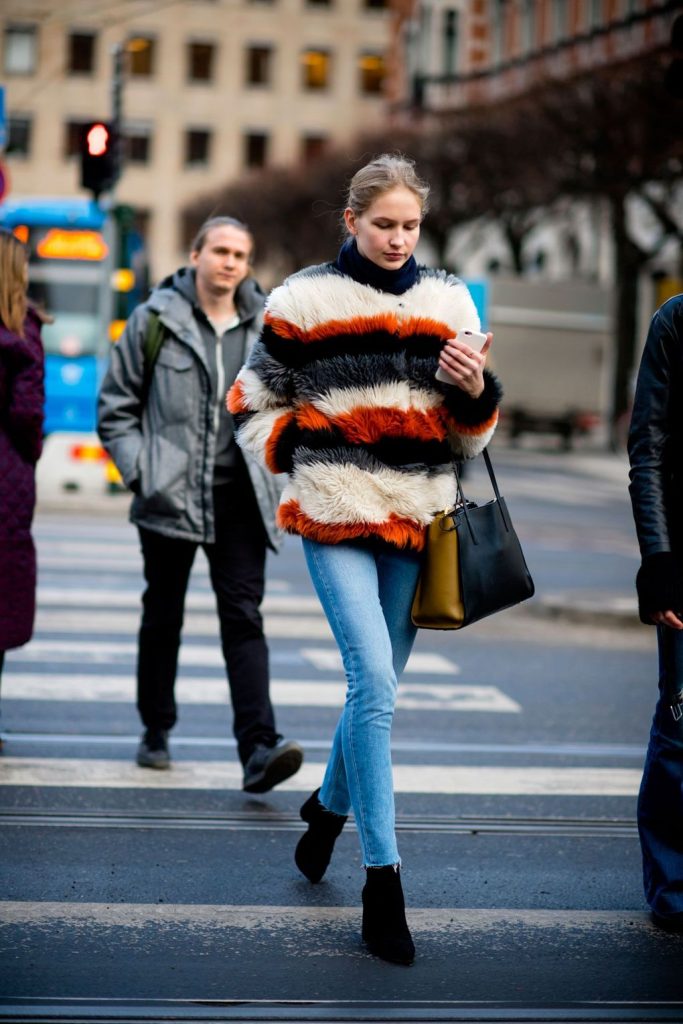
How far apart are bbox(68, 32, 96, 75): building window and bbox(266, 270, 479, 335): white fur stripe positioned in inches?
2821

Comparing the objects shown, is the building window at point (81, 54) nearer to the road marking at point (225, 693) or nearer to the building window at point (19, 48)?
the building window at point (19, 48)

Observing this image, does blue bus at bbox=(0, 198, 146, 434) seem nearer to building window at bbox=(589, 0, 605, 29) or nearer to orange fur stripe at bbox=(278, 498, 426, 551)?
orange fur stripe at bbox=(278, 498, 426, 551)

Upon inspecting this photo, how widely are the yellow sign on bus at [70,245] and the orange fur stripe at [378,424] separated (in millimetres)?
18619

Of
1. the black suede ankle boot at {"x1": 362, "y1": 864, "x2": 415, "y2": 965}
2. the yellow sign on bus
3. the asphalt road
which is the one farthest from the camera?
the yellow sign on bus

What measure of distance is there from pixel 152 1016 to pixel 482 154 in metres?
42.4

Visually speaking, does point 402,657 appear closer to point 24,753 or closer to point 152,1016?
point 152,1016

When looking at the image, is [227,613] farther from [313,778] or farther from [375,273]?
[375,273]

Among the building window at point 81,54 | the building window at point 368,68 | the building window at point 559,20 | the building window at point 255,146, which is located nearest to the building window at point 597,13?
the building window at point 559,20

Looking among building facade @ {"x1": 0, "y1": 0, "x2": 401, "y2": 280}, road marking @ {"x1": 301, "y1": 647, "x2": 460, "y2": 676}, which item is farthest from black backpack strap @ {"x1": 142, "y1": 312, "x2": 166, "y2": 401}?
building facade @ {"x1": 0, "y1": 0, "x2": 401, "y2": 280}

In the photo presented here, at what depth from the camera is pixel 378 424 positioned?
4.55m

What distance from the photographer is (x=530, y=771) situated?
674cm

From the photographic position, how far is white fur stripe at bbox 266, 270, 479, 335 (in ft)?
15.0

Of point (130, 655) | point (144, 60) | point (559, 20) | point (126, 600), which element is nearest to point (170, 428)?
point (130, 655)

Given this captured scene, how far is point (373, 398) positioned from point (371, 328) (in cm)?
18
